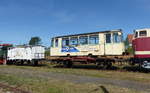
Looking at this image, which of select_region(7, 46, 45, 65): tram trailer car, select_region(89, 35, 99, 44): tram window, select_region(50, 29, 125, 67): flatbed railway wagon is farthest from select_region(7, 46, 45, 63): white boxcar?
select_region(89, 35, 99, 44): tram window

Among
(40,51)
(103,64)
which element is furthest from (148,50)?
(40,51)

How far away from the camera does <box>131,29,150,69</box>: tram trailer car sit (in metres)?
17.2

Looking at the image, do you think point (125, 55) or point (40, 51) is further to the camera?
point (40, 51)

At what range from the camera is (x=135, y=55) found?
17.8 meters

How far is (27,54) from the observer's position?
29047 millimetres

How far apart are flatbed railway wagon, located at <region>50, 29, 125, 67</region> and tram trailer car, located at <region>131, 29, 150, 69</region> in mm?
1495

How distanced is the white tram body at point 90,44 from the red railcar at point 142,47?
1.54 m

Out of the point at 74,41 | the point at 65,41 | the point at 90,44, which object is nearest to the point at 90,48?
the point at 90,44

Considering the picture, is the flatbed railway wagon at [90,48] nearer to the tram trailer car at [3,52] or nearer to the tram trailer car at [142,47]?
the tram trailer car at [142,47]

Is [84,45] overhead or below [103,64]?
overhead

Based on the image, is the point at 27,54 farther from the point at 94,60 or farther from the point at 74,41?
the point at 94,60

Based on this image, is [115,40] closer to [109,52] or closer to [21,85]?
[109,52]

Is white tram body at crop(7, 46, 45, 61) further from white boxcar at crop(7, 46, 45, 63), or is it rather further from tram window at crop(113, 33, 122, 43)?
tram window at crop(113, 33, 122, 43)

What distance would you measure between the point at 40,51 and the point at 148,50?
53.7 feet
